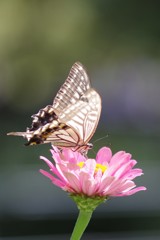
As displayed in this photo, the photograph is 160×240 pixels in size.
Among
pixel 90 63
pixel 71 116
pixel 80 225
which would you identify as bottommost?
pixel 80 225

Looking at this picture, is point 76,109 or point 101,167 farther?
point 76,109

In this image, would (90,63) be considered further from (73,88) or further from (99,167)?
(99,167)

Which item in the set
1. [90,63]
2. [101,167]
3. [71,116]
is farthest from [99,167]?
[90,63]

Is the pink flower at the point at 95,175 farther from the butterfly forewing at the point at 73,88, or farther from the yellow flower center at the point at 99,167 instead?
the butterfly forewing at the point at 73,88

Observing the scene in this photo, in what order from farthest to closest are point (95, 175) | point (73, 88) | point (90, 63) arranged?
point (90, 63), point (73, 88), point (95, 175)

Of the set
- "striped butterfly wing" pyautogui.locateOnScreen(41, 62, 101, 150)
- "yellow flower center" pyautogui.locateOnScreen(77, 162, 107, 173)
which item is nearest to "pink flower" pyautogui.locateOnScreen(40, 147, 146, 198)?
"yellow flower center" pyautogui.locateOnScreen(77, 162, 107, 173)

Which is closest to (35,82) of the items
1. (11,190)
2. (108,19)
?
(108,19)

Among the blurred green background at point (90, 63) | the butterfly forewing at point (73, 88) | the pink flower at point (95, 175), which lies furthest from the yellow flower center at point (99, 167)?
the blurred green background at point (90, 63)

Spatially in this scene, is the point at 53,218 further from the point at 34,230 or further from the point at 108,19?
the point at 108,19
